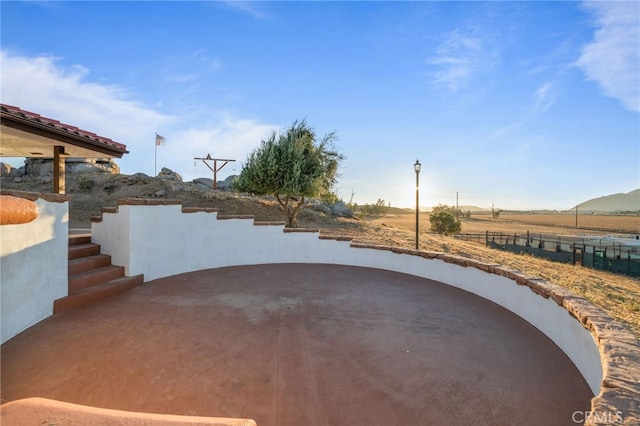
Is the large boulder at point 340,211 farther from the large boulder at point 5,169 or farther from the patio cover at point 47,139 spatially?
the large boulder at point 5,169

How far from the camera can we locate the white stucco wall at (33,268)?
297cm

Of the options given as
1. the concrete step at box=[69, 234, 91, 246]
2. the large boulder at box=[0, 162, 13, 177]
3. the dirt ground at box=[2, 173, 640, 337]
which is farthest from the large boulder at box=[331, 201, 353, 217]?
the large boulder at box=[0, 162, 13, 177]

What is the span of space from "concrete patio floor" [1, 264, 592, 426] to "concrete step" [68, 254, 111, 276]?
967mm

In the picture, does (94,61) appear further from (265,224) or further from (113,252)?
(265,224)

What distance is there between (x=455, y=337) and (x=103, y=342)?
4.17m

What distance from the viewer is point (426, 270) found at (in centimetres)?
606

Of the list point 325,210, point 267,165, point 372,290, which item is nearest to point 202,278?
point 372,290

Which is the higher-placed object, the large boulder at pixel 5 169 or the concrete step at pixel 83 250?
the large boulder at pixel 5 169

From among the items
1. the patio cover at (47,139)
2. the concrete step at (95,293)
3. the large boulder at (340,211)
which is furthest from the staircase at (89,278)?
the large boulder at (340,211)

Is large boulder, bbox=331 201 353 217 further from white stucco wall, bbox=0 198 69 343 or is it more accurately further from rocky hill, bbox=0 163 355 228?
white stucco wall, bbox=0 198 69 343

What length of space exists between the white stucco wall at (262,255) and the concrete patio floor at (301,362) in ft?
0.89

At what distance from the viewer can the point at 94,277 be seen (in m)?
4.48

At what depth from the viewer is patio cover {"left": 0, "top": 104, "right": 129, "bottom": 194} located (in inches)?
179

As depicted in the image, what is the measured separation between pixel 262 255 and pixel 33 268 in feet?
14.3
